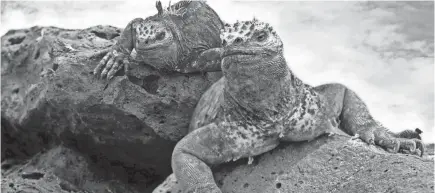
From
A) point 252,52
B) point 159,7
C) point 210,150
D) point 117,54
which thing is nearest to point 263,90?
point 252,52

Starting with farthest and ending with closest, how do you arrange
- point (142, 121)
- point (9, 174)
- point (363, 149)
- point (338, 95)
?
point (9, 174) < point (142, 121) < point (338, 95) < point (363, 149)

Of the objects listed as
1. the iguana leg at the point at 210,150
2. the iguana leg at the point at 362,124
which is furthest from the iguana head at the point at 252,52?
the iguana leg at the point at 362,124

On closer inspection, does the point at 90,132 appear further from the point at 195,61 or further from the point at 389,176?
the point at 389,176

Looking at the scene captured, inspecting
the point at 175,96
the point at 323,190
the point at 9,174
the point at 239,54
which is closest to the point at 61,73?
the point at 175,96

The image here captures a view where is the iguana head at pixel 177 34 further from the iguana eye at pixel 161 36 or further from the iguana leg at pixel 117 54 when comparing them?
the iguana leg at pixel 117 54

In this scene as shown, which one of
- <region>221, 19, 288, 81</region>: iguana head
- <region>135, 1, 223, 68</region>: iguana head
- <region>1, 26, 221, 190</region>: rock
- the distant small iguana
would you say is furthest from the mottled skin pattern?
<region>221, 19, 288, 81</region>: iguana head

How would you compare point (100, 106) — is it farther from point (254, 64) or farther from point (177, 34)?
point (254, 64)

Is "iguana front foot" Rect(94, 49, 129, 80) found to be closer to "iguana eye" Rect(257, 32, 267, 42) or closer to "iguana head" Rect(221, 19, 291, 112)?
"iguana head" Rect(221, 19, 291, 112)
